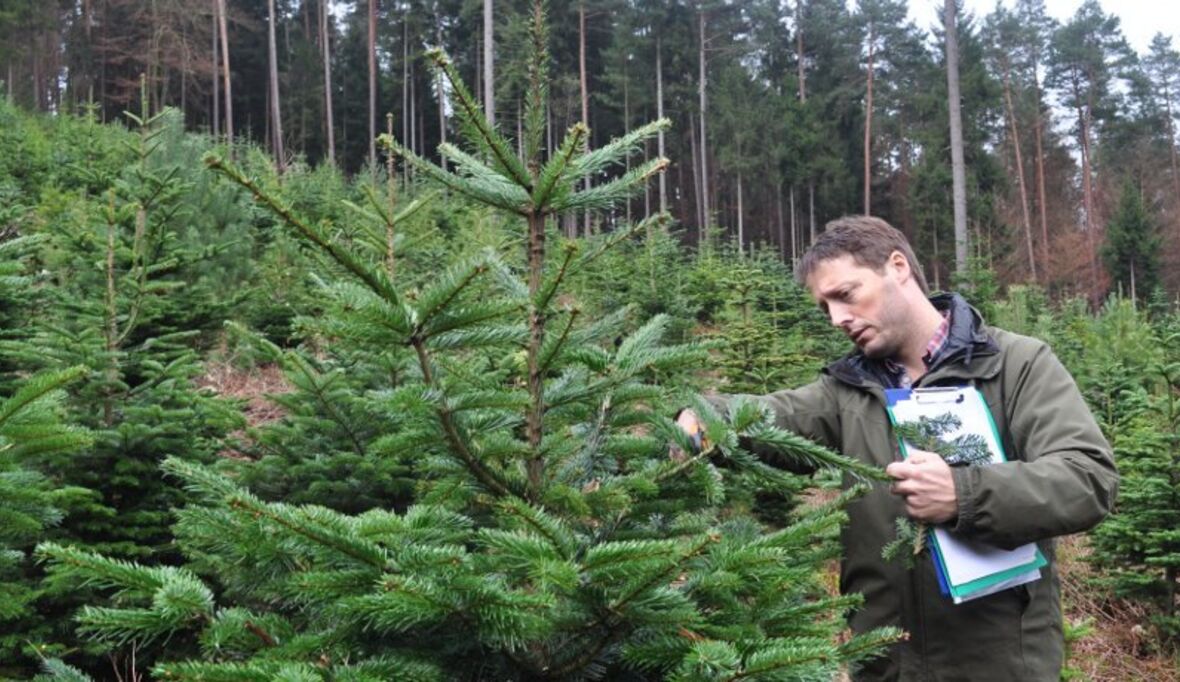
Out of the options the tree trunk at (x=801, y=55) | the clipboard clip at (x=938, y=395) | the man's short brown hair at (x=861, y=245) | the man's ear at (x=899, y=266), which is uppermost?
the tree trunk at (x=801, y=55)

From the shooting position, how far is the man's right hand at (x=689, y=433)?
172 cm

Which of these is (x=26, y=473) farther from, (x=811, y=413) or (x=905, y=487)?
(x=905, y=487)

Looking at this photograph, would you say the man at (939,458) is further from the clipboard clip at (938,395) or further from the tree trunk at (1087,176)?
the tree trunk at (1087,176)

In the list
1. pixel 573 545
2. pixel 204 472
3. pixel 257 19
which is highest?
pixel 257 19


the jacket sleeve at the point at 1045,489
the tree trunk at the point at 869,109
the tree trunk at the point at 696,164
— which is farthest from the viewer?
the tree trunk at the point at 696,164

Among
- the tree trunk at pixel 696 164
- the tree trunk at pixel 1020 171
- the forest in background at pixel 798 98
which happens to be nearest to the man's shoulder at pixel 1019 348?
the forest in background at pixel 798 98

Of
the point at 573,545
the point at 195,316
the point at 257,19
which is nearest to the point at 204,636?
the point at 573,545

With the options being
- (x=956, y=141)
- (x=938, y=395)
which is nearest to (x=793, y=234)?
(x=956, y=141)

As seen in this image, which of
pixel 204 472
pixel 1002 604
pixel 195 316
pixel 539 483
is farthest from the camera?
pixel 195 316

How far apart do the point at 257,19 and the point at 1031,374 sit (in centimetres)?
4291

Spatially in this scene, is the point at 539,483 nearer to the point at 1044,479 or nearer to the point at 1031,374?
the point at 1044,479

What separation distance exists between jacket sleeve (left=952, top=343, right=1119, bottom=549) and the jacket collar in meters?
0.26

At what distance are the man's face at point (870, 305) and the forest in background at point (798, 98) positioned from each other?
3036cm

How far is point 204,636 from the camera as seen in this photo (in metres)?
1.35
